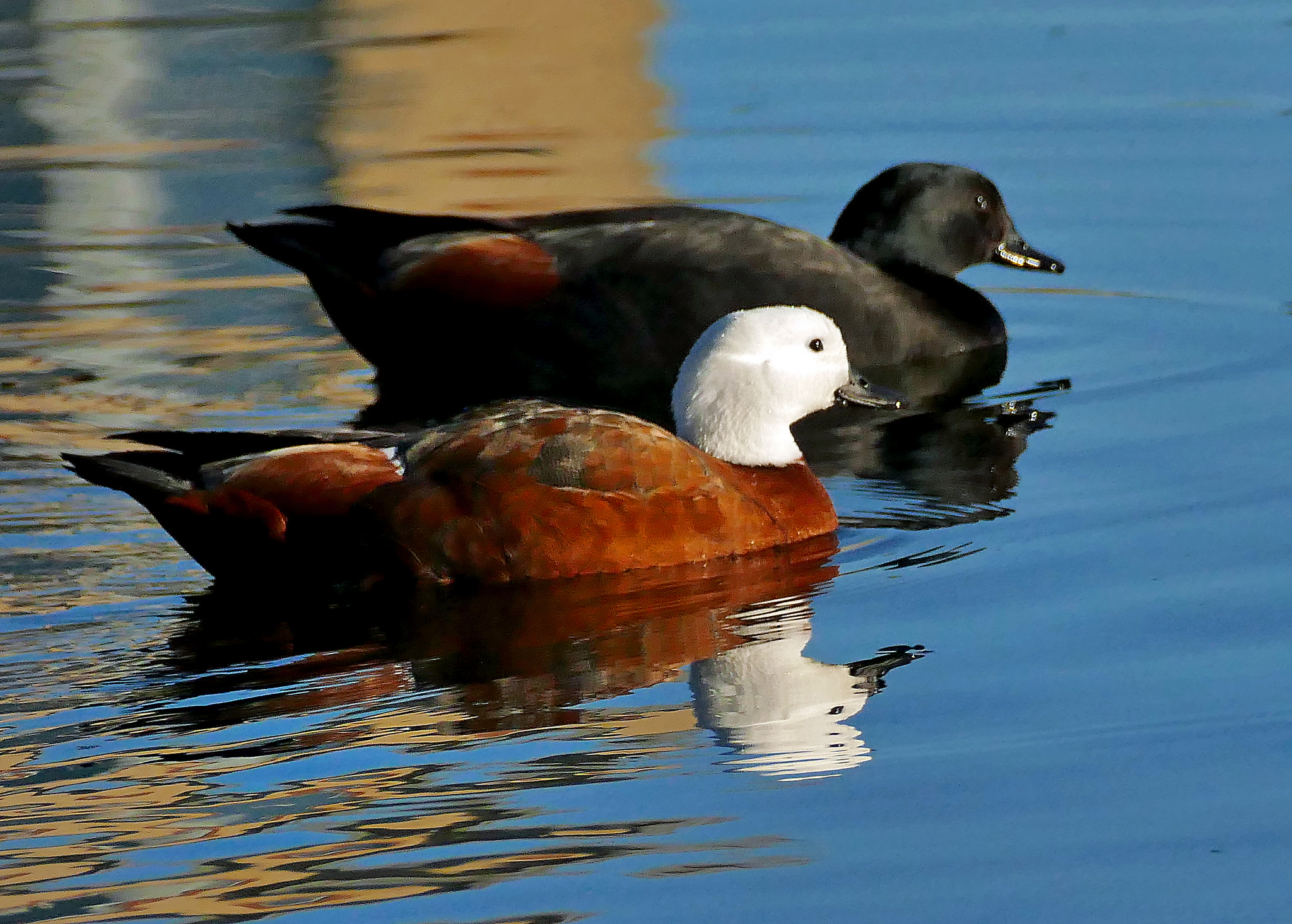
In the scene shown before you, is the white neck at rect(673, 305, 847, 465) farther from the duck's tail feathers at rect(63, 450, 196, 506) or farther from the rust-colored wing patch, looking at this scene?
the rust-colored wing patch

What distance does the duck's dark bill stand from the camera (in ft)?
35.7

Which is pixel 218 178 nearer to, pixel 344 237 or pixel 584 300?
pixel 344 237

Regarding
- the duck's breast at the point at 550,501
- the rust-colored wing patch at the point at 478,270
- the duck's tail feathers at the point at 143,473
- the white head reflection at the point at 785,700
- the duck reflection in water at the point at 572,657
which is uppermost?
the rust-colored wing patch at the point at 478,270

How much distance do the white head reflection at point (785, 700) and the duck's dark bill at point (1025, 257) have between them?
15.4ft

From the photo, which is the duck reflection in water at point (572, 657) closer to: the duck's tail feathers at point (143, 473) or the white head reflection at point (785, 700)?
the white head reflection at point (785, 700)

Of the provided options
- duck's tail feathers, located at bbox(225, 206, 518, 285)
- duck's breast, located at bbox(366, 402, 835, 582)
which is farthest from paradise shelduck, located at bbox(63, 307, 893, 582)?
duck's tail feathers, located at bbox(225, 206, 518, 285)

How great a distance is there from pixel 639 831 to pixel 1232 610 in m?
2.20

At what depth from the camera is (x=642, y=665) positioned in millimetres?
6184

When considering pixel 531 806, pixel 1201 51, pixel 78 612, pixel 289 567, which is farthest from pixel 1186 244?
pixel 531 806

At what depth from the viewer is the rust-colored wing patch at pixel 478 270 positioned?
10.2m

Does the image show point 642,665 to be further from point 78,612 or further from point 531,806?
point 78,612

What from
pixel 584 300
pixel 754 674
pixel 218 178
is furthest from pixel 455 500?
pixel 218 178

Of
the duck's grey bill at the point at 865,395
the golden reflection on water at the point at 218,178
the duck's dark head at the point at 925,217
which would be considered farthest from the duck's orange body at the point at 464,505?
the duck's dark head at the point at 925,217

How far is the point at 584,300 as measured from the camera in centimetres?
1012
